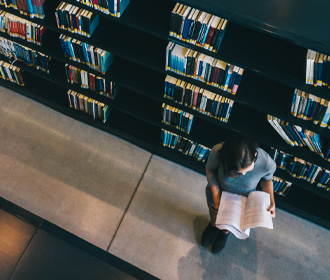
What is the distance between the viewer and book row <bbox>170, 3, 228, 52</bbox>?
2.00m

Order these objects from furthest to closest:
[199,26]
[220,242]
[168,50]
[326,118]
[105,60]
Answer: [220,242]
[105,60]
[168,50]
[326,118]
[199,26]

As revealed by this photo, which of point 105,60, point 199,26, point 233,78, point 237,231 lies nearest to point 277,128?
point 233,78

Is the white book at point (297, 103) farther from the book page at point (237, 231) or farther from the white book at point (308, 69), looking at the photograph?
the book page at point (237, 231)

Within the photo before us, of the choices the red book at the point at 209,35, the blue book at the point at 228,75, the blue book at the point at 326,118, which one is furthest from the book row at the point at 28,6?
the blue book at the point at 326,118

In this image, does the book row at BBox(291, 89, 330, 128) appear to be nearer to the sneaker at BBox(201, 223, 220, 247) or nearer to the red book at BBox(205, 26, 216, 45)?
the red book at BBox(205, 26, 216, 45)

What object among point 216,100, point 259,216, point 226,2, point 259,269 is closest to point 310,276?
point 259,269

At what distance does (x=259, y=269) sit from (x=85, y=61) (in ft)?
7.39

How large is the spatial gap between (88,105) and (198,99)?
45.9 inches

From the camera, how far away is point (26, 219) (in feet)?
9.55

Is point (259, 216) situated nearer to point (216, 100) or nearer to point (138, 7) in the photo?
point (216, 100)

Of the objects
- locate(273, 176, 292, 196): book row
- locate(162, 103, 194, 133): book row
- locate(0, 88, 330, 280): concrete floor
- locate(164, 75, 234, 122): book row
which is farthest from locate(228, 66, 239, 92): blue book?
locate(0, 88, 330, 280): concrete floor

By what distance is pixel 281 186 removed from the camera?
114 inches

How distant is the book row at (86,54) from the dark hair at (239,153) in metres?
1.33

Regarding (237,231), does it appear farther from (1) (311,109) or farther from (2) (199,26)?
(2) (199,26)
